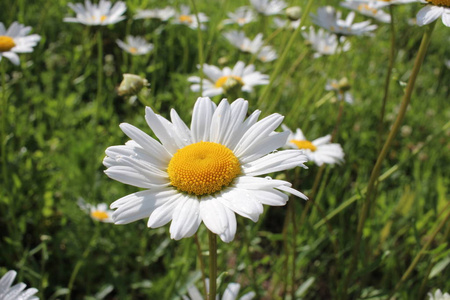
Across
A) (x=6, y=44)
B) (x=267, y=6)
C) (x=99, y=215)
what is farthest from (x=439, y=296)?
(x=267, y=6)

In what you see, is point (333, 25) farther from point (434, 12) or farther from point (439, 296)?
point (439, 296)

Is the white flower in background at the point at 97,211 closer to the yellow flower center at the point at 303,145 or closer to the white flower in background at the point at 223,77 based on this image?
the white flower in background at the point at 223,77

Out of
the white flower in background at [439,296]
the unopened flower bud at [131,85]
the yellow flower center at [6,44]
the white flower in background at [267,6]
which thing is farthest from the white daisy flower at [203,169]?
the white flower in background at [267,6]

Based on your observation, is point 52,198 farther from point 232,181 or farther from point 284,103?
point 284,103

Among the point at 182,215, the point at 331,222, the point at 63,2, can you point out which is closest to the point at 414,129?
the point at 331,222

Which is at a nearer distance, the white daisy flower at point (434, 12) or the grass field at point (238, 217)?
the white daisy flower at point (434, 12)

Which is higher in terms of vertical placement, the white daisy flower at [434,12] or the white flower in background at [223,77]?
the white daisy flower at [434,12]

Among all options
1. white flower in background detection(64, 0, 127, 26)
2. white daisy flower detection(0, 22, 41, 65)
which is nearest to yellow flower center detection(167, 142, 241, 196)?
white daisy flower detection(0, 22, 41, 65)
